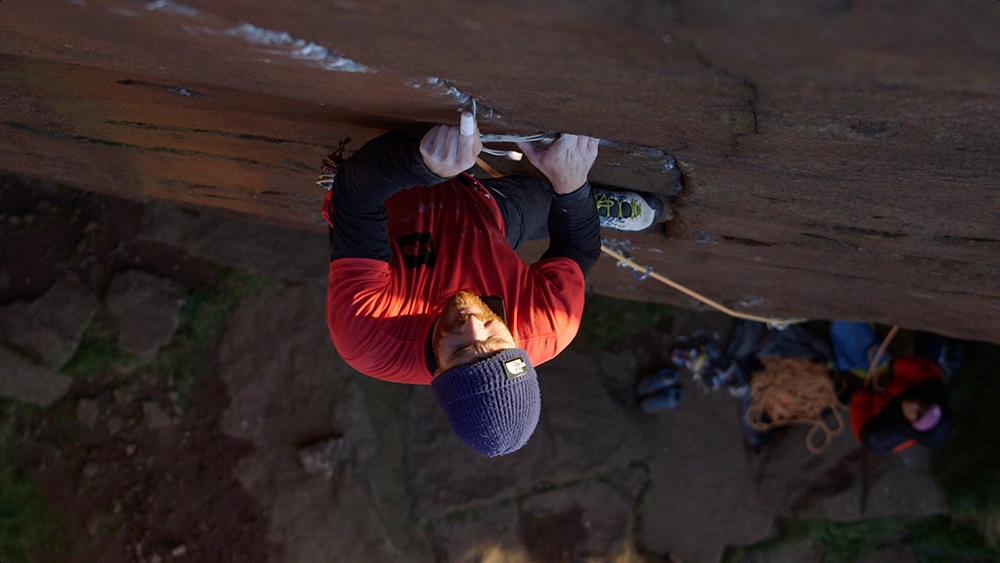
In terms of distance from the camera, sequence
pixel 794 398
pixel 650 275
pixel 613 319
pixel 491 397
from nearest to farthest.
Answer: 1. pixel 491 397
2. pixel 650 275
3. pixel 794 398
4. pixel 613 319

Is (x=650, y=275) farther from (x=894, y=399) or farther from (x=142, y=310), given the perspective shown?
(x=142, y=310)

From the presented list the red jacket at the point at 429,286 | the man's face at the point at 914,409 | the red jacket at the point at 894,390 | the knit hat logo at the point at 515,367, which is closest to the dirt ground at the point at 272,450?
the red jacket at the point at 894,390

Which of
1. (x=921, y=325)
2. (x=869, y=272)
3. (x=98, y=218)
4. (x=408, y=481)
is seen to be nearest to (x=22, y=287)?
(x=98, y=218)

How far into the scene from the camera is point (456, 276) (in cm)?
200

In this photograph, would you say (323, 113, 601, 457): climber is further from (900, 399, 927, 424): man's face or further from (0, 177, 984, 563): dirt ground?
(900, 399, 927, 424): man's face

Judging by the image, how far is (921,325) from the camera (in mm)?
3314

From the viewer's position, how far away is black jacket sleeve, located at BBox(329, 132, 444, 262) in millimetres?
1812

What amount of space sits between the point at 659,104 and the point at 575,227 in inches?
26.9

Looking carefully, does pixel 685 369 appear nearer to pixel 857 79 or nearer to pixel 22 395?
pixel 857 79

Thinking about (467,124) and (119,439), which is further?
(119,439)

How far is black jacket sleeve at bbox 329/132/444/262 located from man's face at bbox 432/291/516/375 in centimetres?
27

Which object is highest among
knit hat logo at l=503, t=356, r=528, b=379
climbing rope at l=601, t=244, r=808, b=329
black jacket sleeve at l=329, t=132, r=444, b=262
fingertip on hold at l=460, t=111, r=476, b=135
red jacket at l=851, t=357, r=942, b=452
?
fingertip on hold at l=460, t=111, r=476, b=135

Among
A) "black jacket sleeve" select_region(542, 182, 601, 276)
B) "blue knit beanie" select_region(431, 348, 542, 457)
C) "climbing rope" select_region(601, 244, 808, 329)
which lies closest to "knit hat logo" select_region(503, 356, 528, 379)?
"blue knit beanie" select_region(431, 348, 542, 457)

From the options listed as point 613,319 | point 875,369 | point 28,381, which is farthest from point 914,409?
point 28,381
